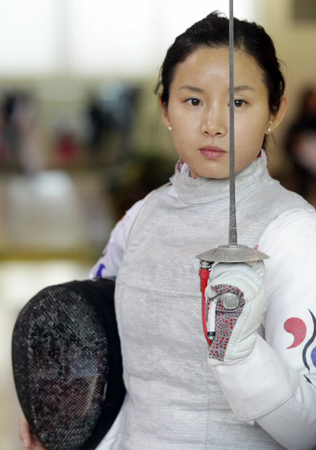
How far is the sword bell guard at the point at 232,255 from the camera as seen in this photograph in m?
1.04

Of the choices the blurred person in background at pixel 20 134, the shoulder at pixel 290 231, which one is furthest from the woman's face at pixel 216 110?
the blurred person in background at pixel 20 134

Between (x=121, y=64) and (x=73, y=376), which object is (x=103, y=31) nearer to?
(x=121, y=64)

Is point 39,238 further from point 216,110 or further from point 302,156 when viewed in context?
point 216,110

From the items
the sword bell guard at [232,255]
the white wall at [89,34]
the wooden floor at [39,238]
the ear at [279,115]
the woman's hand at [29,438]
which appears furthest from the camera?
the white wall at [89,34]

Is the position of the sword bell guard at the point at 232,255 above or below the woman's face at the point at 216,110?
below

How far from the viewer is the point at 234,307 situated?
1.06 meters

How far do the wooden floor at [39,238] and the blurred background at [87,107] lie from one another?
2 centimetres

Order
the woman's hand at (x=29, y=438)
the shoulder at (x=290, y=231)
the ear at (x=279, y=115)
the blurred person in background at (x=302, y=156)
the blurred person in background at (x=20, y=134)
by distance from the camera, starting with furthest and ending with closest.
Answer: the blurred person in background at (x=20, y=134) → the blurred person in background at (x=302, y=156) → the woman's hand at (x=29, y=438) → the ear at (x=279, y=115) → the shoulder at (x=290, y=231)

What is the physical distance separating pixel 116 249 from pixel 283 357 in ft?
1.80

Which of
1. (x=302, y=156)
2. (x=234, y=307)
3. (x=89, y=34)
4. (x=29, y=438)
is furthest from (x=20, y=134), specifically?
(x=234, y=307)

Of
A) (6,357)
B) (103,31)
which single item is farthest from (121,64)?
(6,357)

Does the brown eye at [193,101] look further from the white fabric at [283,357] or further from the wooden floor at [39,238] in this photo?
the wooden floor at [39,238]

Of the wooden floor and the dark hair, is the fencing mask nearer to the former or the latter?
the dark hair

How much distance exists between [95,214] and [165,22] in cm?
218
